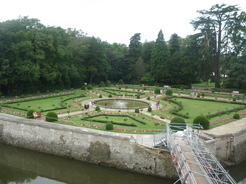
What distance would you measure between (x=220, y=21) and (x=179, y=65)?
13.0 metres

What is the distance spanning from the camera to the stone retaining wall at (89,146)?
1535 centimetres

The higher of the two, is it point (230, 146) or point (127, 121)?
point (127, 121)

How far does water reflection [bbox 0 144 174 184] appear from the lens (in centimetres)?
1529

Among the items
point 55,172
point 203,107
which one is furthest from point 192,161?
point 203,107

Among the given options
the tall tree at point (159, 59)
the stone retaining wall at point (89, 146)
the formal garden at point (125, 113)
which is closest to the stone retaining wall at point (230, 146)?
the formal garden at point (125, 113)

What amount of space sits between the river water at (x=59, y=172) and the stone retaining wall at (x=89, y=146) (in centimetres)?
48

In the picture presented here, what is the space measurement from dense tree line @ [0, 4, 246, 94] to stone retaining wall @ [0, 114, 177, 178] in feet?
49.6

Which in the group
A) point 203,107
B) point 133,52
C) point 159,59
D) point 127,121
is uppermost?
point 133,52

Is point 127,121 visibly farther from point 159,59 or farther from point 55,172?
point 159,59

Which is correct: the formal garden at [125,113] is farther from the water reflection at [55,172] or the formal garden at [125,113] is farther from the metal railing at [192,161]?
the metal railing at [192,161]

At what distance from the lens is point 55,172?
1655cm

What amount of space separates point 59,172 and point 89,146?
2.84 m

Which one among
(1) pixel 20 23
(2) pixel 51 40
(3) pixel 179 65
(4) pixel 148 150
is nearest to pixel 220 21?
(3) pixel 179 65

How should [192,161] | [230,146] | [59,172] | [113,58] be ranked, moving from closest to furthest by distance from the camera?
[192,161], [59,172], [230,146], [113,58]
